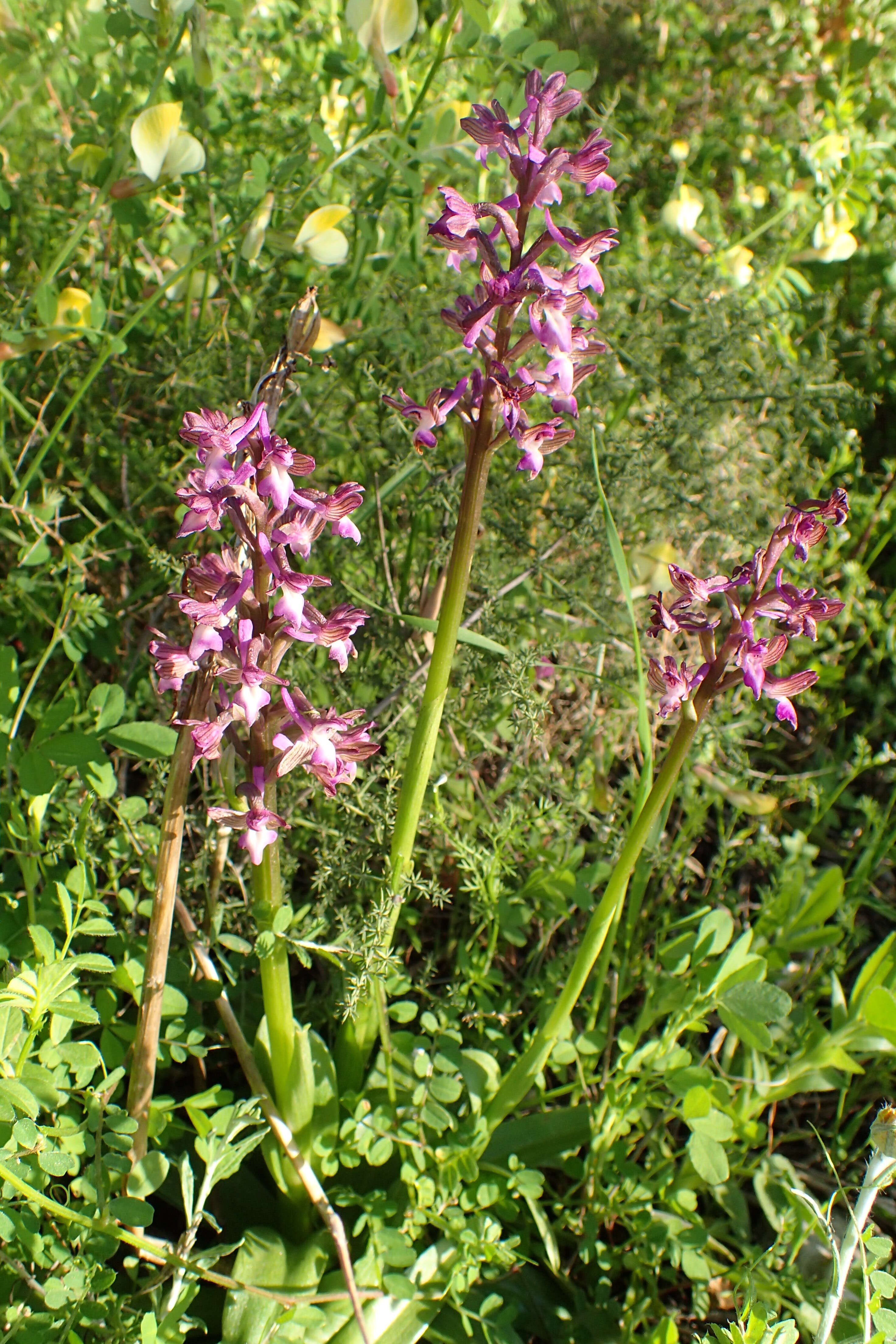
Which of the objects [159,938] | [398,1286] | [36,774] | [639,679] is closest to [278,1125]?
[398,1286]

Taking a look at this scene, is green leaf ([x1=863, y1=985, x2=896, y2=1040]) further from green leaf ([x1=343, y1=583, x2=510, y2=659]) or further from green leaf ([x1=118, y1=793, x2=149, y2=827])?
green leaf ([x1=118, y1=793, x2=149, y2=827])

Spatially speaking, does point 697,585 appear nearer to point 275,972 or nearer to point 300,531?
point 300,531

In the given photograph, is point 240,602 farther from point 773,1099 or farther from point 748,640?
point 773,1099

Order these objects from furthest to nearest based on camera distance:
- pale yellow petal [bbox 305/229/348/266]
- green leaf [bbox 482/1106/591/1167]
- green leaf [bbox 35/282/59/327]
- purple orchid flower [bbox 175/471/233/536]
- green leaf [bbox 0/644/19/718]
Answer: pale yellow petal [bbox 305/229/348/266], green leaf [bbox 35/282/59/327], green leaf [bbox 482/1106/591/1167], green leaf [bbox 0/644/19/718], purple orchid flower [bbox 175/471/233/536]

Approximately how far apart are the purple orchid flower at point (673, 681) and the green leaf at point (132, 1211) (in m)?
0.84

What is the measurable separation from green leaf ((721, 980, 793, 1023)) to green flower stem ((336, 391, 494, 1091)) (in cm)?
52

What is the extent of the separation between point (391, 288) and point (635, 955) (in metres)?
1.54

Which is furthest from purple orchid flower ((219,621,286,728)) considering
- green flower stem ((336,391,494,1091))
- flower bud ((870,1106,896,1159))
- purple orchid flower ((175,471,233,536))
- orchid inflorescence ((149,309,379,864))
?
flower bud ((870,1106,896,1159))

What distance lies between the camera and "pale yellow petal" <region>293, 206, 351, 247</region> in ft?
5.75

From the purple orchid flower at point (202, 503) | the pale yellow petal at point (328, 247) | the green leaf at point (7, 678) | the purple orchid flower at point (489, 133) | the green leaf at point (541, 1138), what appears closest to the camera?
the purple orchid flower at point (202, 503)

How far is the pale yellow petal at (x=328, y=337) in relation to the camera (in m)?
1.85

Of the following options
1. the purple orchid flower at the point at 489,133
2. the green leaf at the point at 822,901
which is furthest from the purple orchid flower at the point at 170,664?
the green leaf at the point at 822,901

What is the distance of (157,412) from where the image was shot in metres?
2.15

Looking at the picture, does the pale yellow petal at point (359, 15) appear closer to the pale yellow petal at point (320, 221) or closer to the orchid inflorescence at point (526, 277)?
the pale yellow petal at point (320, 221)
